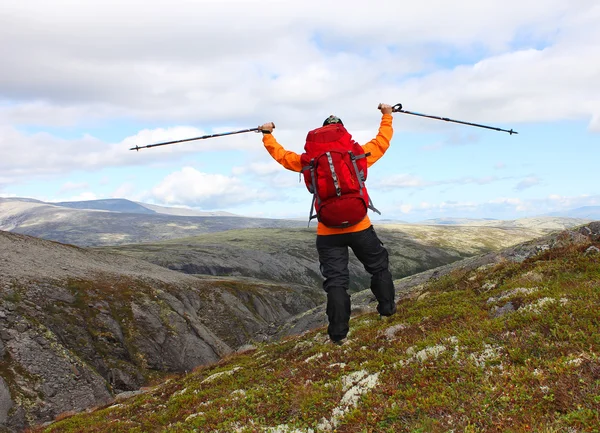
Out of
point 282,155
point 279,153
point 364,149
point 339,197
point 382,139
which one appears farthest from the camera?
point 279,153

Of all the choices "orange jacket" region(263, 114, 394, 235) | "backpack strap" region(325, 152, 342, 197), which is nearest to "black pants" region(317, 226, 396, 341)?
"orange jacket" region(263, 114, 394, 235)

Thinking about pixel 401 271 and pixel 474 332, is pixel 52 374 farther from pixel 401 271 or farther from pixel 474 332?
pixel 401 271

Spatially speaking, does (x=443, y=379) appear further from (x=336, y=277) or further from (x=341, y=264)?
(x=341, y=264)

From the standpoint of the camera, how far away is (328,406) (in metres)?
8.12

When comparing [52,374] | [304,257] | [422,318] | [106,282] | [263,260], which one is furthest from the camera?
[304,257]

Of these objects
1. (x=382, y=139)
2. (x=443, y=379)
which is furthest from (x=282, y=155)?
(x=443, y=379)

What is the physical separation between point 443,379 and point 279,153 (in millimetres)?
7074

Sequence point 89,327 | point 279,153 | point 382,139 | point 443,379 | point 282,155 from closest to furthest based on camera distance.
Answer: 1. point 443,379
2. point 382,139
3. point 282,155
4. point 279,153
5. point 89,327

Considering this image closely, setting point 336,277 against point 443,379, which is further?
point 336,277

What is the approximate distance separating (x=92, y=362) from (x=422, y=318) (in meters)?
37.6

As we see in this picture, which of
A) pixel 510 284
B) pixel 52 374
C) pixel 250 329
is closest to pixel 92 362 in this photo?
pixel 52 374

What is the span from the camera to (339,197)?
9891mm

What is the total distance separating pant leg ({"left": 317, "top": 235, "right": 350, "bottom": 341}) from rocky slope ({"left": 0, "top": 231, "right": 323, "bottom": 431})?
1154 inches

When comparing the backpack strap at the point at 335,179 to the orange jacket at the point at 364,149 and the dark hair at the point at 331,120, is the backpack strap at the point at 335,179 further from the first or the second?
the dark hair at the point at 331,120
